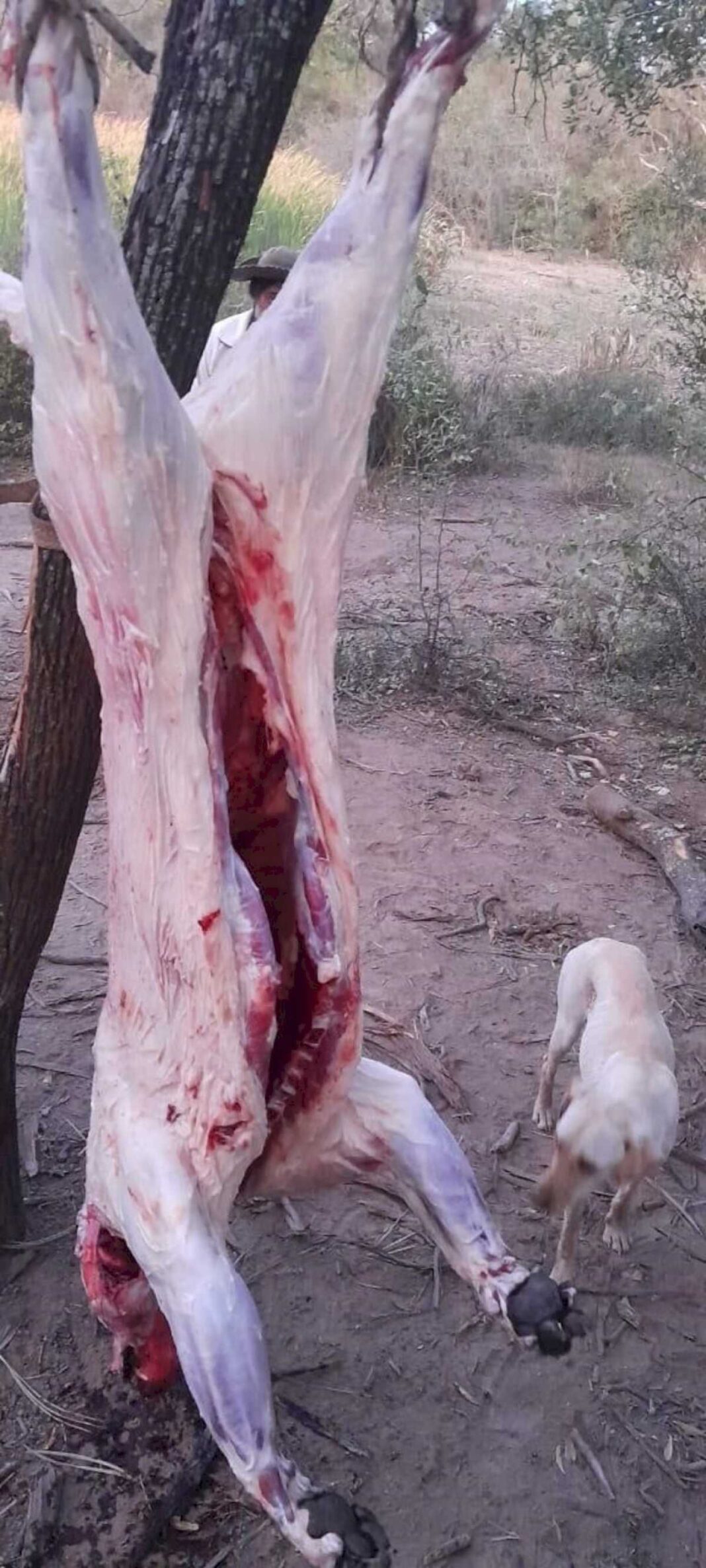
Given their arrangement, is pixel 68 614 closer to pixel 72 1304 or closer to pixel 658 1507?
pixel 72 1304

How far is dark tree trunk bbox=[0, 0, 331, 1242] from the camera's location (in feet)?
5.64

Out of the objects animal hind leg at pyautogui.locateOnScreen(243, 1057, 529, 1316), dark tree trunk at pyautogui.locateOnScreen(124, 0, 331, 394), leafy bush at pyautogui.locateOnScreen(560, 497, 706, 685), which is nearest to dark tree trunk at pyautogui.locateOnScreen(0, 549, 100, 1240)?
dark tree trunk at pyautogui.locateOnScreen(124, 0, 331, 394)

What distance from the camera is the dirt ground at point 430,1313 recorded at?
84.7 inches

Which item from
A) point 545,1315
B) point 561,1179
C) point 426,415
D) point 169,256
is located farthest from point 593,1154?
point 426,415

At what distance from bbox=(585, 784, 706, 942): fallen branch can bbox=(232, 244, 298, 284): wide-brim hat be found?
7.23ft

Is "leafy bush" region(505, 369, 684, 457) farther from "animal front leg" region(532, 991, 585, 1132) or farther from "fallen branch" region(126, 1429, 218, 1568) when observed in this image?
"fallen branch" region(126, 1429, 218, 1568)

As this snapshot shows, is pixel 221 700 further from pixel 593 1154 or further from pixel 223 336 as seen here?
pixel 223 336

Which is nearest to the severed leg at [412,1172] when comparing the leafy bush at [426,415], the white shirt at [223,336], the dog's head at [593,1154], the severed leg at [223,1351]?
the severed leg at [223,1351]

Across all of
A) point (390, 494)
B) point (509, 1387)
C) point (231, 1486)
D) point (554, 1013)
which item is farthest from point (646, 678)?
point (231, 1486)

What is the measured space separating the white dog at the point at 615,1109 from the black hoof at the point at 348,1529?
131 cm

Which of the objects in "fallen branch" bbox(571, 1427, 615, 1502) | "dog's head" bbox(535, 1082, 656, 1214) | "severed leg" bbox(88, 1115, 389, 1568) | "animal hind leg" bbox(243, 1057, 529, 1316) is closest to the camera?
"severed leg" bbox(88, 1115, 389, 1568)

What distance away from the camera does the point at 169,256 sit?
6.07 ft

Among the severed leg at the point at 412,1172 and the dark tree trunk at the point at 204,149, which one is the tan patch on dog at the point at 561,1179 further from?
the dark tree trunk at the point at 204,149

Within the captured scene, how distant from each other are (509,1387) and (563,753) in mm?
3381
